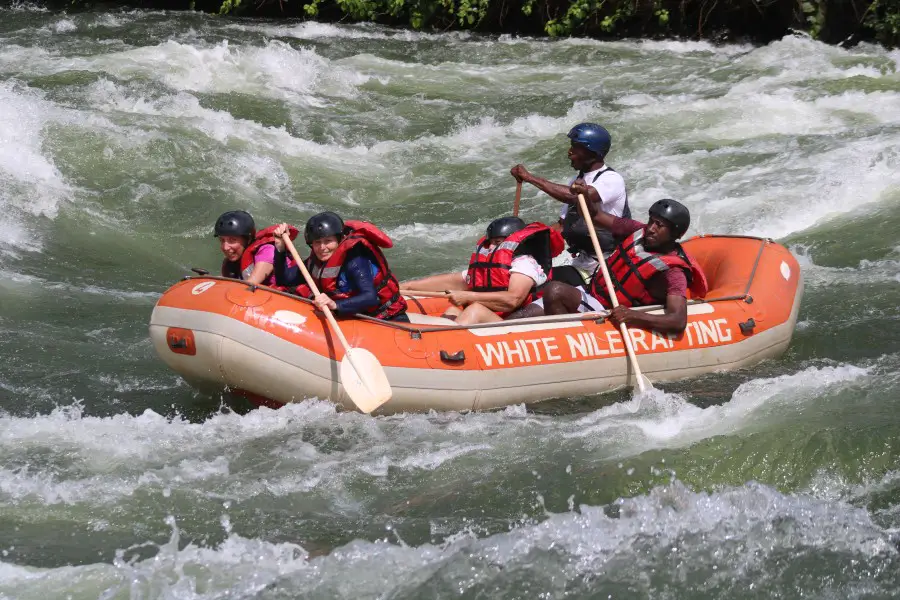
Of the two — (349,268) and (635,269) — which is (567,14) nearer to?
(635,269)

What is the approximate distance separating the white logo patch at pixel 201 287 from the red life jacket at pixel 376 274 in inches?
20.0

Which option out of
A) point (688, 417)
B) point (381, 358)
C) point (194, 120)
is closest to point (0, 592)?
point (381, 358)

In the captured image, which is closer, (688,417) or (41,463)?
(41,463)

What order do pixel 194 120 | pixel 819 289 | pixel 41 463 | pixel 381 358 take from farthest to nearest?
pixel 194 120
pixel 819 289
pixel 381 358
pixel 41 463

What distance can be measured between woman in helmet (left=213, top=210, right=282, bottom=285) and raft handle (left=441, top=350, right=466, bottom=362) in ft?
3.48

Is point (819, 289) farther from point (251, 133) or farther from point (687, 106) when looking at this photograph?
point (251, 133)

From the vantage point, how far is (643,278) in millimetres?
6691

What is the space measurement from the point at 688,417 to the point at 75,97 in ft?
25.6

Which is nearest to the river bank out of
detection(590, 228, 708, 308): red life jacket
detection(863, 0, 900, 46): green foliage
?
detection(863, 0, 900, 46): green foliage

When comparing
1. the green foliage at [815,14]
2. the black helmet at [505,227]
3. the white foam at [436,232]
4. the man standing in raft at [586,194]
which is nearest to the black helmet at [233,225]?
the black helmet at [505,227]

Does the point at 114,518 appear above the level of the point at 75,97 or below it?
below

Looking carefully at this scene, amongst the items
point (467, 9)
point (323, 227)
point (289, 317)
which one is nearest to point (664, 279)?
point (323, 227)

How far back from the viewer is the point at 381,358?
605 cm

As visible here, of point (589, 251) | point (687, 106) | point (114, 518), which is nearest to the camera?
point (114, 518)
